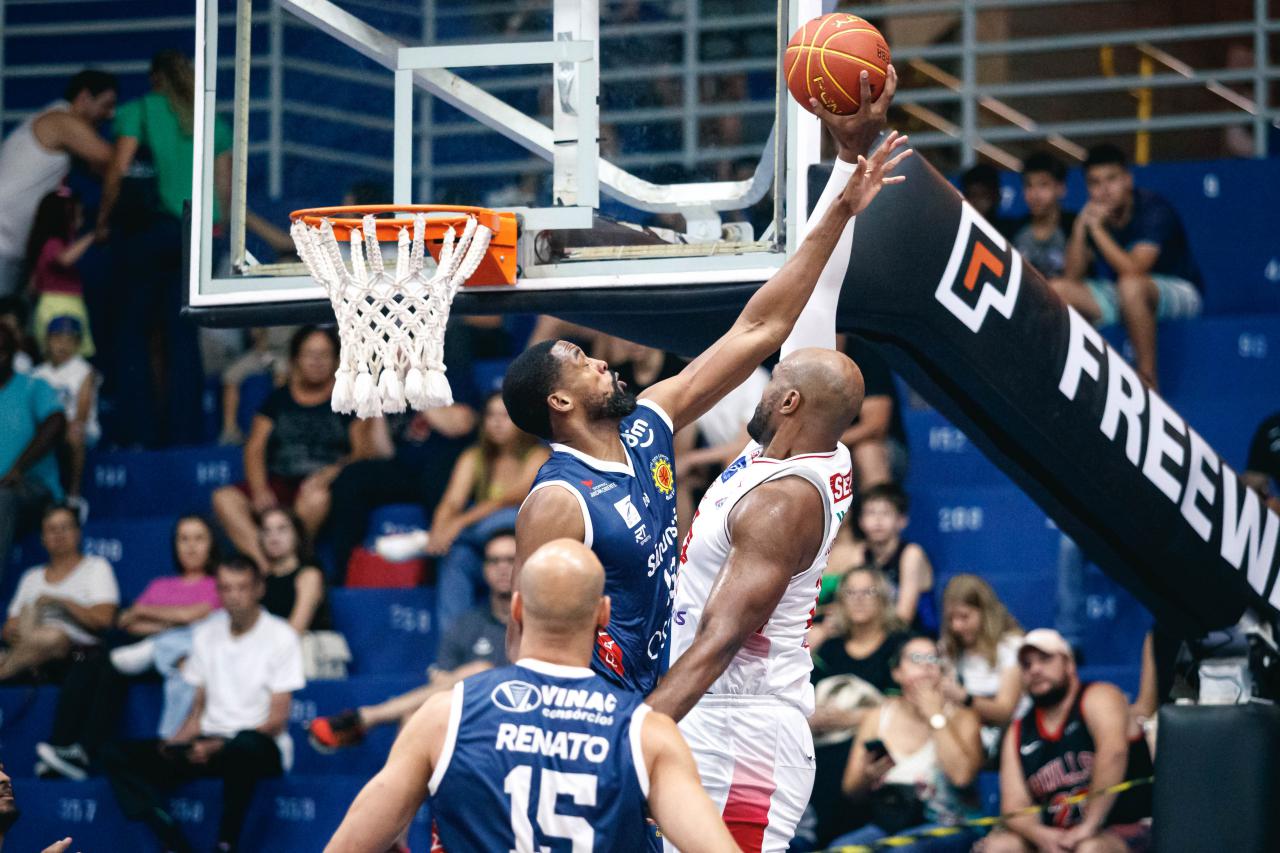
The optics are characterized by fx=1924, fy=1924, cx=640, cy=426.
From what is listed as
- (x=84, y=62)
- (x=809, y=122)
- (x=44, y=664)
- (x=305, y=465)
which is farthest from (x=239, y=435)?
(x=809, y=122)

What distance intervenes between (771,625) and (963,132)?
6.69 meters

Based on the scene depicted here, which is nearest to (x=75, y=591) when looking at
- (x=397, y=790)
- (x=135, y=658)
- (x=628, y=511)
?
(x=135, y=658)

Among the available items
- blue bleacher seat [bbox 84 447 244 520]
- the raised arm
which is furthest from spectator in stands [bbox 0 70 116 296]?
the raised arm

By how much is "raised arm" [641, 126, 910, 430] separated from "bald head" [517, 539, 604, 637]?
1692 mm

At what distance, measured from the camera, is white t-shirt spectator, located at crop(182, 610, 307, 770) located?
9.81 metres

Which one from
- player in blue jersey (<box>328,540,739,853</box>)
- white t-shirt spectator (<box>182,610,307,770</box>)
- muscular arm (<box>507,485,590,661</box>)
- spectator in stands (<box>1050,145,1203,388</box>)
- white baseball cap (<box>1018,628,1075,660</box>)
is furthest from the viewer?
spectator in stands (<box>1050,145,1203,388</box>)

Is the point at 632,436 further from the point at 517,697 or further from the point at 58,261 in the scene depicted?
the point at 58,261

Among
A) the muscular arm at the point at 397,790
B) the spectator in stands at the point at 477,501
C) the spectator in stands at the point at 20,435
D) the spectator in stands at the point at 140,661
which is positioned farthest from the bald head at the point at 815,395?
the spectator in stands at the point at 20,435

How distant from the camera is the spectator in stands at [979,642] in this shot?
8.59 meters

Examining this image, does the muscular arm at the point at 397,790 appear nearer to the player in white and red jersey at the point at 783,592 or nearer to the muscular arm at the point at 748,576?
the muscular arm at the point at 748,576

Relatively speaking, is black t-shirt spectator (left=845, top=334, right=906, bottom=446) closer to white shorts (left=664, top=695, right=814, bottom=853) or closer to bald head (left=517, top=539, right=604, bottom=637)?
white shorts (left=664, top=695, right=814, bottom=853)

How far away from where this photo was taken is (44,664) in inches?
412

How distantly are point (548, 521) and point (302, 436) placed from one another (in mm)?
5778

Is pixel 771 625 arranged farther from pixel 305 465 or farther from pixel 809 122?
pixel 305 465
